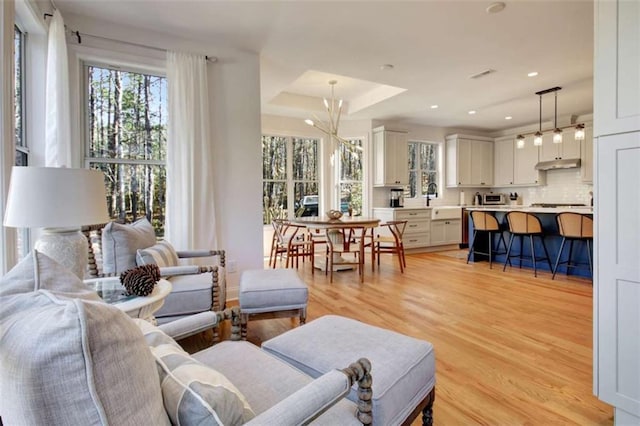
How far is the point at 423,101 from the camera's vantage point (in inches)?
215

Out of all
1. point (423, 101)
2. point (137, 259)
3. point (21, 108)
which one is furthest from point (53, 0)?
point (423, 101)

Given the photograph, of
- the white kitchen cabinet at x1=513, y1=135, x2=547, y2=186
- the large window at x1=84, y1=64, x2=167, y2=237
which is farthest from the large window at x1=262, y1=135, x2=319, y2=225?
the white kitchen cabinet at x1=513, y1=135, x2=547, y2=186

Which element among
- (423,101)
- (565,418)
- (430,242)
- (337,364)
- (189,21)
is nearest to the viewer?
(337,364)

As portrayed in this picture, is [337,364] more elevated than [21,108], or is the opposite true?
[21,108]

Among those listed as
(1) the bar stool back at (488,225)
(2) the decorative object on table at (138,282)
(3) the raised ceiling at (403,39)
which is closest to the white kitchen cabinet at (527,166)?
(3) the raised ceiling at (403,39)

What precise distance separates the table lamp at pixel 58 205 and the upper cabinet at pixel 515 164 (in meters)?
7.71

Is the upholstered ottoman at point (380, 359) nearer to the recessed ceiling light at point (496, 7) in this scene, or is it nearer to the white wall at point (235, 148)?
the white wall at point (235, 148)

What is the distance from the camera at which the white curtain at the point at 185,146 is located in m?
3.19

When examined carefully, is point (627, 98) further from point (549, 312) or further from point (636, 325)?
point (549, 312)

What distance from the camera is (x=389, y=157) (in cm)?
646

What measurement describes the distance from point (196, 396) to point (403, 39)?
3.60 meters

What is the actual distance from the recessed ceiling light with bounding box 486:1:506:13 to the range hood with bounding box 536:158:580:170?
15.5 ft

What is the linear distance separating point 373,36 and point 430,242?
437cm

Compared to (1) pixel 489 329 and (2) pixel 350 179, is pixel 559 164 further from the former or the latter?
(1) pixel 489 329
